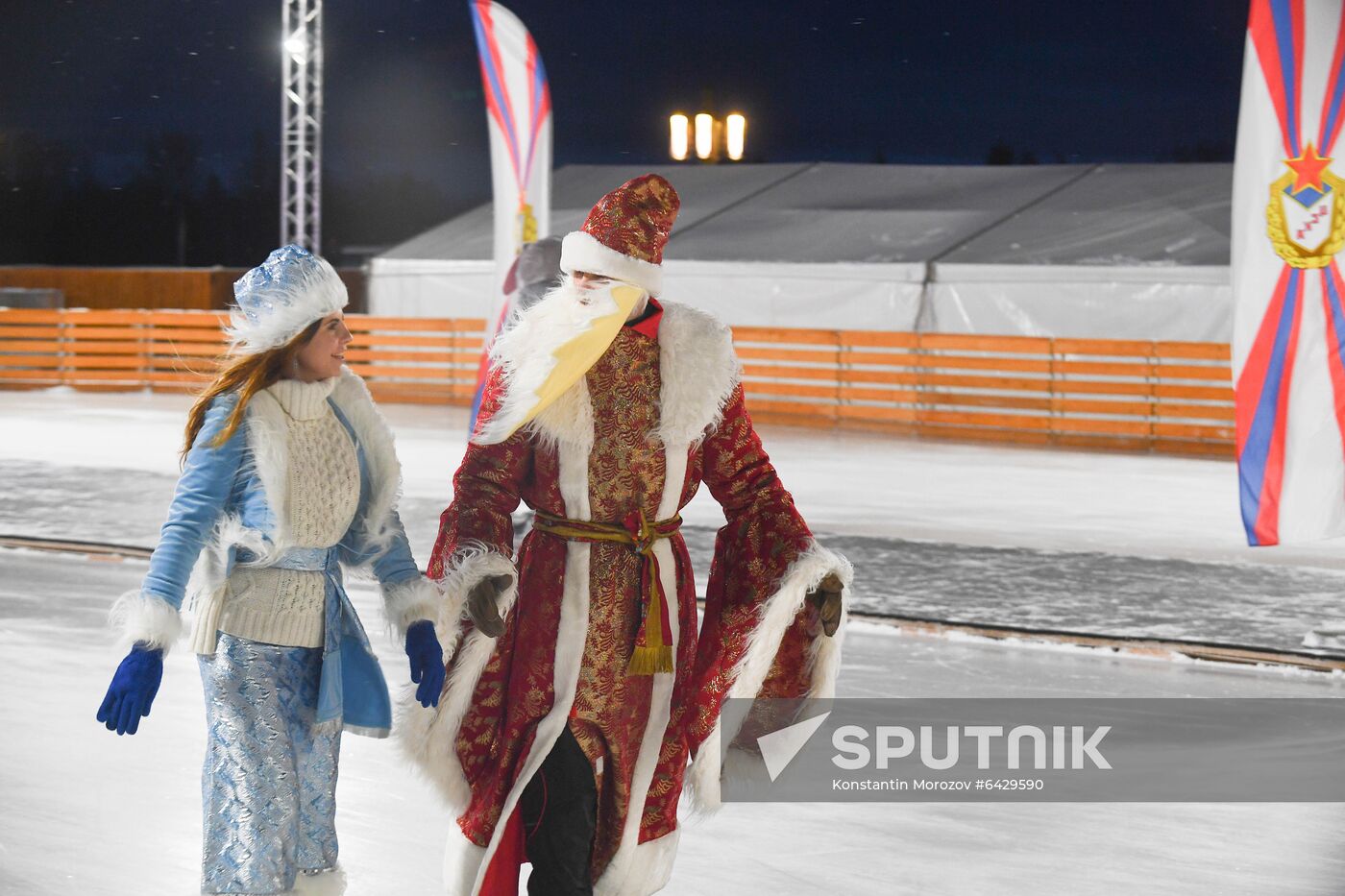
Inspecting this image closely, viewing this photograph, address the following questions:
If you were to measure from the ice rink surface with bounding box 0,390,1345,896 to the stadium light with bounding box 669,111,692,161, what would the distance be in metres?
12.3

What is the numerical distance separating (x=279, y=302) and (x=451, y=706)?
793 millimetres

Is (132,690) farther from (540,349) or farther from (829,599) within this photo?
(829,599)

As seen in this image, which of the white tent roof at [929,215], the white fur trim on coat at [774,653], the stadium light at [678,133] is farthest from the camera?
the stadium light at [678,133]

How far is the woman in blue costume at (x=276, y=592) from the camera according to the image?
3.24 meters

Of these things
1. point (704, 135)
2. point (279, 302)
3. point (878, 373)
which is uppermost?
point (704, 135)

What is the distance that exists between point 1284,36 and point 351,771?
12.6 feet

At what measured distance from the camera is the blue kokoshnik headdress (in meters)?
3.31

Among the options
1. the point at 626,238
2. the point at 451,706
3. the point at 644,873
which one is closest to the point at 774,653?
the point at 644,873

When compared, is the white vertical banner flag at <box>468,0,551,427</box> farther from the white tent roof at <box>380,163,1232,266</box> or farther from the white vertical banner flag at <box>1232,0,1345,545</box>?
the white tent roof at <box>380,163,1232,266</box>

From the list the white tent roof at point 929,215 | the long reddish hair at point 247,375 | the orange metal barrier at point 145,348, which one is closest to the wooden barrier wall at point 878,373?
the orange metal barrier at point 145,348

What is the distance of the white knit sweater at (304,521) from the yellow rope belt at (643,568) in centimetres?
37

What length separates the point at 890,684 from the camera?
607 centimetres

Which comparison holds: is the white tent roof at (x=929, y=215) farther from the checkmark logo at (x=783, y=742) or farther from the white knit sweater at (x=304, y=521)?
the white knit sweater at (x=304, y=521)

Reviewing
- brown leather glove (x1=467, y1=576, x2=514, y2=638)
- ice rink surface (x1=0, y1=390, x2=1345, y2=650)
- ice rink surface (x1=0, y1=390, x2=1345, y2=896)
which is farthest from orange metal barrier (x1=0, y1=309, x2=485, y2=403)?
brown leather glove (x1=467, y1=576, x2=514, y2=638)
